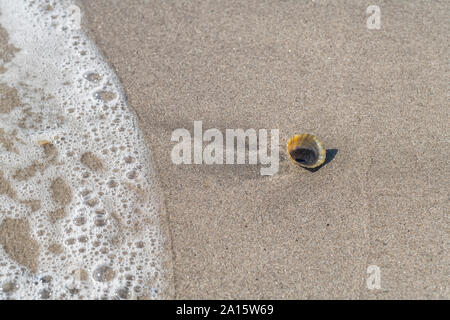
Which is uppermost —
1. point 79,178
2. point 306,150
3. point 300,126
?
point 300,126

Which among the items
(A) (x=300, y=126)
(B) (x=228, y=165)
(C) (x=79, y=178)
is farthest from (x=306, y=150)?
(C) (x=79, y=178)

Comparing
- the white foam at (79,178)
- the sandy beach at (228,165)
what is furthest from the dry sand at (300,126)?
the white foam at (79,178)

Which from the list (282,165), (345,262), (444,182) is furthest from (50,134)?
(444,182)

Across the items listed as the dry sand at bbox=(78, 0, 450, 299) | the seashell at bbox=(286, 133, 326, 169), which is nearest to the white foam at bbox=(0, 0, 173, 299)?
the dry sand at bbox=(78, 0, 450, 299)

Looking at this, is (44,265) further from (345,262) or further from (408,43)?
(408,43)

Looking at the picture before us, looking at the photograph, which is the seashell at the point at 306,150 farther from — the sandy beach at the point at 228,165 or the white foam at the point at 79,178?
the white foam at the point at 79,178

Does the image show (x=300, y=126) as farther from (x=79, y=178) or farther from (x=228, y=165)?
(x=79, y=178)

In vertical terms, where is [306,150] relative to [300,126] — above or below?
below

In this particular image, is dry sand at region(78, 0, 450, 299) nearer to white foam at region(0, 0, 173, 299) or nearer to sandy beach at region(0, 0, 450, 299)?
sandy beach at region(0, 0, 450, 299)
